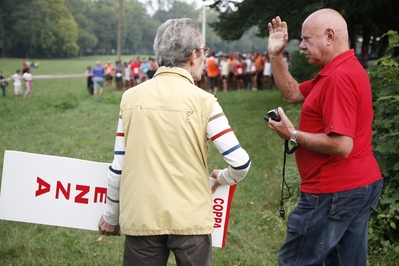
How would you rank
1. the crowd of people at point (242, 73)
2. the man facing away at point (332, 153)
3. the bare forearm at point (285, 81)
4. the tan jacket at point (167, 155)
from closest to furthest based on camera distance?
the tan jacket at point (167, 155) → the man facing away at point (332, 153) → the bare forearm at point (285, 81) → the crowd of people at point (242, 73)

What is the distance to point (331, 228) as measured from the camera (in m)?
3.19

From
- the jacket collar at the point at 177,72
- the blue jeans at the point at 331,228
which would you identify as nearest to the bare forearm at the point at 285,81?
the blue jeans at the point at 331,228

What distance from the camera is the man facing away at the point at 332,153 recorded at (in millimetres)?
2947

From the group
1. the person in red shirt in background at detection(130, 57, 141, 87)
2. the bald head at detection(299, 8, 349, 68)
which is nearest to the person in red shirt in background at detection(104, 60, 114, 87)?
the person in red shirt in background at detection(130, 57, 141, 87)

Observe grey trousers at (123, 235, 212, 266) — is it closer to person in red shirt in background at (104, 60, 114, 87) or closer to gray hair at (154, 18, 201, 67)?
gray hair at (154, 18, 201, 67)

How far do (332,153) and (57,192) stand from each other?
1781 millimetres

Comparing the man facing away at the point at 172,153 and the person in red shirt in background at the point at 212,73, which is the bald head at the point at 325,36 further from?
the person in red shirt in background at the point at 212,73

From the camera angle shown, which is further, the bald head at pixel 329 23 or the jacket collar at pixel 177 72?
the bald head at pixel 329 23

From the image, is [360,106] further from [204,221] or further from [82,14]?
[82,14]

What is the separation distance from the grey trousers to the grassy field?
7.44 feet

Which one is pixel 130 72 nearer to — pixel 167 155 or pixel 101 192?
pixel 101 192

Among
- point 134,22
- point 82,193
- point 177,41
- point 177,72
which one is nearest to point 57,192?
point 82,193

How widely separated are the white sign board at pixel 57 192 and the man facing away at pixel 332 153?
51cm

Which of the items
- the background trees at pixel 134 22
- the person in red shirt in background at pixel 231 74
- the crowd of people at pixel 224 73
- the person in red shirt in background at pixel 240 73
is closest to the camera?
the background trees at pixel 134 22
